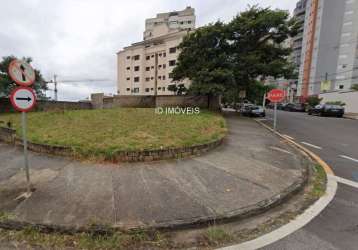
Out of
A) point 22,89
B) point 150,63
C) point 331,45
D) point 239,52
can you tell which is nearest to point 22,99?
point 22,89

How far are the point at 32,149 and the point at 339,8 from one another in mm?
58113

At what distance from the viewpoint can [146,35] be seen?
5344cm

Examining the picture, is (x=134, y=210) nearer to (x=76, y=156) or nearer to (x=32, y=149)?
(x=76, y=156)

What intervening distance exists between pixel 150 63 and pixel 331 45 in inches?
1577

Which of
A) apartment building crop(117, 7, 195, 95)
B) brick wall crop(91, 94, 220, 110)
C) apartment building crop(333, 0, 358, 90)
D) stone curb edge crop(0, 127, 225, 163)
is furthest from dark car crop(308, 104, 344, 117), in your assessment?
apartment building crop(333, 0, 358, 90)

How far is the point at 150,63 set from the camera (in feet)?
132

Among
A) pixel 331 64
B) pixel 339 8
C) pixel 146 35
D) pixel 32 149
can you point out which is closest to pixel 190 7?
pixel 146 35

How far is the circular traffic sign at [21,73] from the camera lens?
120 inches

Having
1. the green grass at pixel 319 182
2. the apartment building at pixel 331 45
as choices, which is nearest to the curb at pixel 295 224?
the green grass at pixel 319 182

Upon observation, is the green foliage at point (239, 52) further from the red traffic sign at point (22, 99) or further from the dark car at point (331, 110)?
the red traffic sign at point (22, 99)

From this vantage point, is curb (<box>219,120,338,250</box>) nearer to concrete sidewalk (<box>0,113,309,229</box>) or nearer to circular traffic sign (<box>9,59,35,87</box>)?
concrete sidewalk (<box>0,113,309,229</box>)

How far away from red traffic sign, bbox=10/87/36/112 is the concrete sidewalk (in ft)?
4.95

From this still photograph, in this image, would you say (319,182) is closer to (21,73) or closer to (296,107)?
(21,73)

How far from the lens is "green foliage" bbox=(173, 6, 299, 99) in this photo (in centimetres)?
1396
